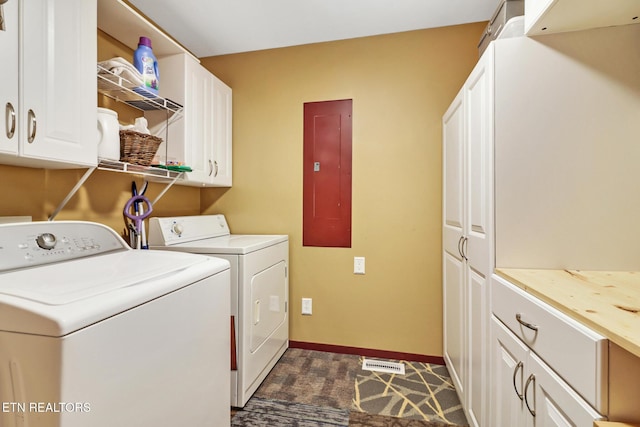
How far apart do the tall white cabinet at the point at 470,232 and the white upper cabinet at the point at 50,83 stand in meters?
1.70

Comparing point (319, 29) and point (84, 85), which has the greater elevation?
point (319, 29)

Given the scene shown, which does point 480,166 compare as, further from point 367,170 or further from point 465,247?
point 367,170

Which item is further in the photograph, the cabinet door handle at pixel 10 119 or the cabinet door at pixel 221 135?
the cabinet door at pixel 221 135

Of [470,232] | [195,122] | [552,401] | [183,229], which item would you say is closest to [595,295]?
[552,401]

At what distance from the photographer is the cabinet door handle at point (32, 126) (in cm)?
107

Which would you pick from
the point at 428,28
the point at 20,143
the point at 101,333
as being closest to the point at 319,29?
the point at 428,28

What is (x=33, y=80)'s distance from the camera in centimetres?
108

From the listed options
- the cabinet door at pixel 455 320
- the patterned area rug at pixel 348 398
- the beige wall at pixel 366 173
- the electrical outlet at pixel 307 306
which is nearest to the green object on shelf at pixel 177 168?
the beige wall at pixel 366 173

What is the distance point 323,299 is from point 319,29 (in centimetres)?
206

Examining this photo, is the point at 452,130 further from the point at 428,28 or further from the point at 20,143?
the point at 20,143

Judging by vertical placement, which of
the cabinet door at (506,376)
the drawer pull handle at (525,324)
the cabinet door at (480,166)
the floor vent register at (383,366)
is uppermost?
the cabinet door at (480,166)

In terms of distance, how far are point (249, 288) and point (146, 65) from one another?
1365 millimetres

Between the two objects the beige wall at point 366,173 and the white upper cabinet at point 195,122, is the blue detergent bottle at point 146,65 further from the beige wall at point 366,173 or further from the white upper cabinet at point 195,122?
the beige wall at point 366,173

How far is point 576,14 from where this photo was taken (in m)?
1.09
